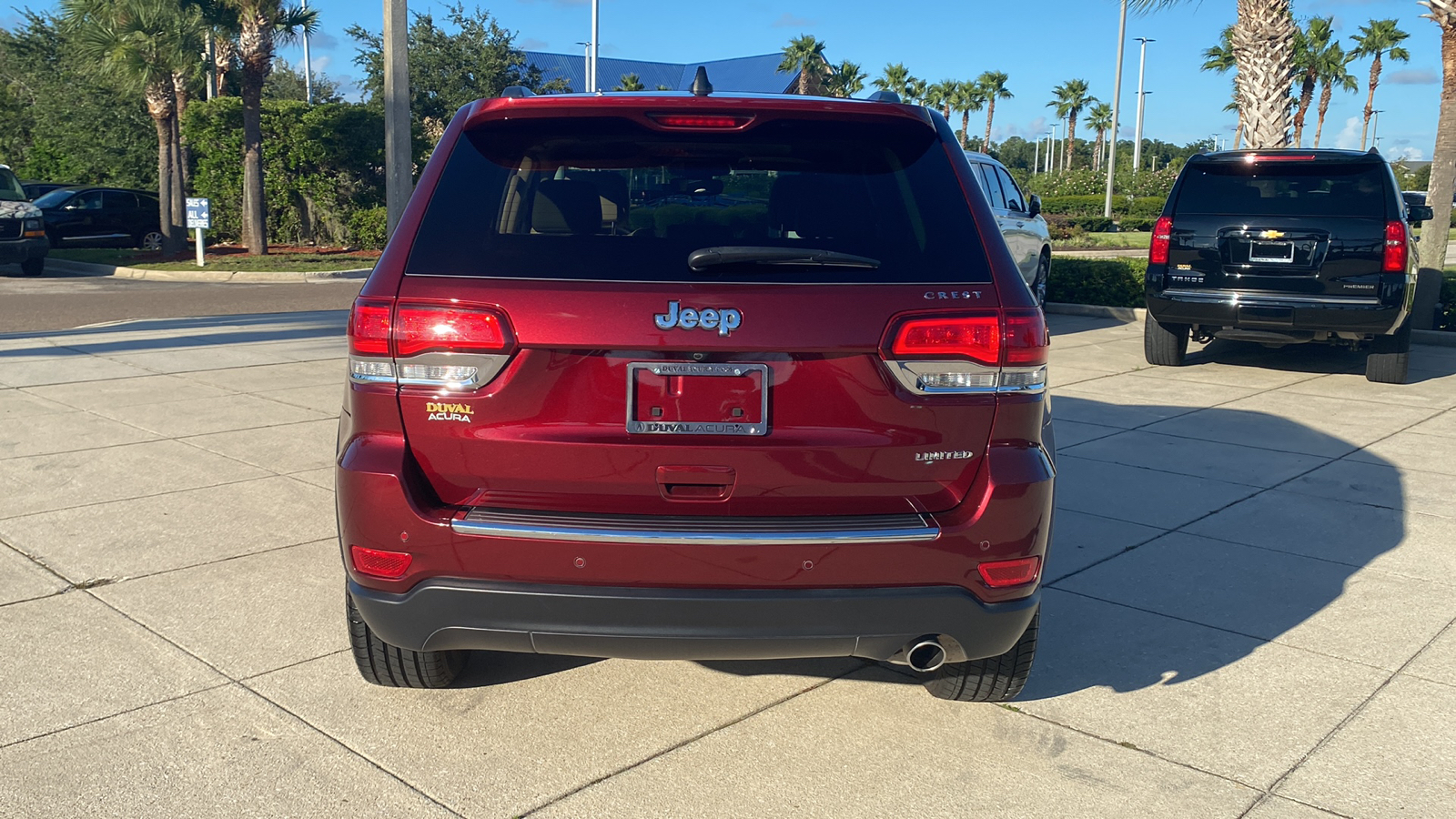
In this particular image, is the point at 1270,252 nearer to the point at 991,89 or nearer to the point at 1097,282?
the point at 1097,282

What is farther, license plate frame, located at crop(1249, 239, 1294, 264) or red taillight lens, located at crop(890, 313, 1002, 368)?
license plate frame, located at crop(1249, 239, 1294, 264)

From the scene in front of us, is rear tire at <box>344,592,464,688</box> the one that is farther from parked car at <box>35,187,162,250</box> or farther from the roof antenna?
parked car at <box>35,187,162,250</box>

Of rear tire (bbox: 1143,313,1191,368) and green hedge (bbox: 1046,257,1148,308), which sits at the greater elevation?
green hedge (bbox: 1046,257,1148,308)

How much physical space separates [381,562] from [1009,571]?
1616mm

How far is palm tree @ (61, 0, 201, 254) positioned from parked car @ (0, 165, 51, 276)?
5.19 meters

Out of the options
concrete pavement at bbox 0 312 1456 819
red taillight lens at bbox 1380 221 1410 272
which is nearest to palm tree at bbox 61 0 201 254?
concrete pavement at bbox 0 312 1456 819

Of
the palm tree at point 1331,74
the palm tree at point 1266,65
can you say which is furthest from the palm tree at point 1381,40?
the palm tree at point 1266,65

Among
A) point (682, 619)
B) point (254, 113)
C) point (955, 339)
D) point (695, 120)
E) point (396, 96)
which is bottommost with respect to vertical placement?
point (682, 619)

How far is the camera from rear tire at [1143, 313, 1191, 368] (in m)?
10.7

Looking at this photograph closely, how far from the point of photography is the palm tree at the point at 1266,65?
51.9 feet

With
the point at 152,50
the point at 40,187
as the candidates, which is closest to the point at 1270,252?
the point at 152,50

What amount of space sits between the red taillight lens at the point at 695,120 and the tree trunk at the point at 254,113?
23.1 meters

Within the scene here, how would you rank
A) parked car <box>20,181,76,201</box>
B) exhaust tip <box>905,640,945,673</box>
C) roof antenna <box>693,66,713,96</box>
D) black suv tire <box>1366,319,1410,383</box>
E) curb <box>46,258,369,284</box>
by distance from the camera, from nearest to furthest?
exhaust tip <box>905,640,945,673</box> → roof antenna <box>693,66,713,96</box> → black suv tire <box>1366,319,1410,383</box> → curb <box>46,258,369,284</box> → parked car <box>20,181,76,201</box>

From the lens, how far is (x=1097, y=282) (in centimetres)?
1559
